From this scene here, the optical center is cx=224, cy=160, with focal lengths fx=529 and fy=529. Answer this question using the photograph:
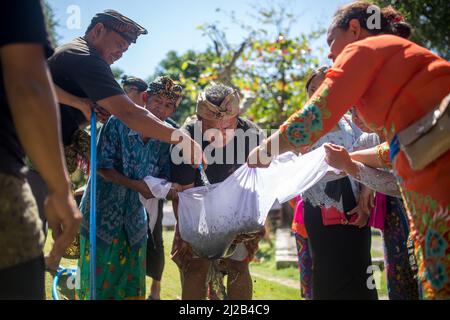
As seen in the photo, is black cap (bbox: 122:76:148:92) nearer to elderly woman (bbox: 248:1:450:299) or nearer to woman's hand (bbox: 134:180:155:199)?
woman's hand (bbox: 134:180:155:199)

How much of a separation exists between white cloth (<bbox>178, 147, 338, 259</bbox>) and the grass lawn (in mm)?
1510

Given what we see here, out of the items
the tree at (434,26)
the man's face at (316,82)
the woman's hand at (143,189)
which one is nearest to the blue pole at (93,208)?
the woman's hand at (143,189)

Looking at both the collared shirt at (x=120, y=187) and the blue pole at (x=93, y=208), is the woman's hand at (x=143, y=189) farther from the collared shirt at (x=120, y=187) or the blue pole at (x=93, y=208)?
the blue pole at (x=93, y=208)

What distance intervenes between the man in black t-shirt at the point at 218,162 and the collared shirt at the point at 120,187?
25 centimetres

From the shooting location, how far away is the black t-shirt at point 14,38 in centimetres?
166

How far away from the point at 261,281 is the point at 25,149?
481 cm

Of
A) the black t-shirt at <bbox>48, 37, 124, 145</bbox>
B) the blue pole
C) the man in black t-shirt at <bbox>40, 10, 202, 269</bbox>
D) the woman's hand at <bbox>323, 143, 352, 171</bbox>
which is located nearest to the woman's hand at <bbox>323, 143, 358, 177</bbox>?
the woman's hand at <bbox>323, 143, 352, 171</bbox>

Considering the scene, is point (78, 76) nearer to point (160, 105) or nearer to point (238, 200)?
point (160, 105)

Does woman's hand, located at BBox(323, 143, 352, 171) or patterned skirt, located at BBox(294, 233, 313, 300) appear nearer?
woman's hand, located at BBox(323, 143, 352, 171)

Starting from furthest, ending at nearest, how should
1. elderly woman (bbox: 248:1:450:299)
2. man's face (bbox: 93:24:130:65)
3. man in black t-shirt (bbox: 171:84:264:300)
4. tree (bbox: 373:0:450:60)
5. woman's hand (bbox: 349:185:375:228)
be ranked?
1. tree (bbox: 373:0:450:60)
2. man in black t-shirt (bbox: 171:84:264:300)
3. woman's hand (bbox: 349:185:375:228)
4. man's face (bbox: 93:24:130:65)
5. elderly woman (bbox: 248:1:450:299)

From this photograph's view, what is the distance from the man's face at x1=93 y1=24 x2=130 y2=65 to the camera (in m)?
3.19
